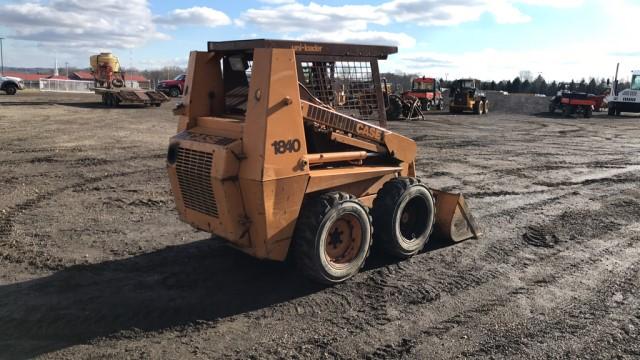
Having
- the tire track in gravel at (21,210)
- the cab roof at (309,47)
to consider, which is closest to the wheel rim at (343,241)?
the cab roof at (309,47)

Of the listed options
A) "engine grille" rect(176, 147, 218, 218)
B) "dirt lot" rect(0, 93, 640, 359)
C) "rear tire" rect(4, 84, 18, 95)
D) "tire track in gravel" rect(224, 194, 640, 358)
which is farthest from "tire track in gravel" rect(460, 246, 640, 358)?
"rear tire" rect(4, 84, 18, 95)

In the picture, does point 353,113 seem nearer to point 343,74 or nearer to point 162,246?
point 343,74

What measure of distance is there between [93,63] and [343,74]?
30.7 metres

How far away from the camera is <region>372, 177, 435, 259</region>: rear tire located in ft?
18.1

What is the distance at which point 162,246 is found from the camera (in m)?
6.29

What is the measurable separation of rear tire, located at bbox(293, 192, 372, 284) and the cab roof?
1.42 m

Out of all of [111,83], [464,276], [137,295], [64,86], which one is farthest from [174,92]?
[464,276]

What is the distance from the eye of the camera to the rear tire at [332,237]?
189 inches

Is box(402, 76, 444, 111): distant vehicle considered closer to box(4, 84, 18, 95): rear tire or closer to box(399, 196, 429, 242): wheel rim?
box(4, 84, 18, 95): rear tire

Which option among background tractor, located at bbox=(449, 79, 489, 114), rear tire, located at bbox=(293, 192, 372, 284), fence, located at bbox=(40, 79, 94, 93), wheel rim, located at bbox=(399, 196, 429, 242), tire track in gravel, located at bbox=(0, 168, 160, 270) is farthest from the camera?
fence, located at bbox=(40, 79, 94, 93)

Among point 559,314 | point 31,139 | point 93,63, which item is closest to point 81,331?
point 559,314

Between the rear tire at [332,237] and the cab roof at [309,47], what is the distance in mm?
1419

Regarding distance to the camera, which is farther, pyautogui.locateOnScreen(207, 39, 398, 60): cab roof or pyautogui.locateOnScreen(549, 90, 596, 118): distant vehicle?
pyautogui.locateOnScreen(549, 90, 596, 118): distant vehicle

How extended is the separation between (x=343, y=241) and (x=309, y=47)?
76.8 inches
